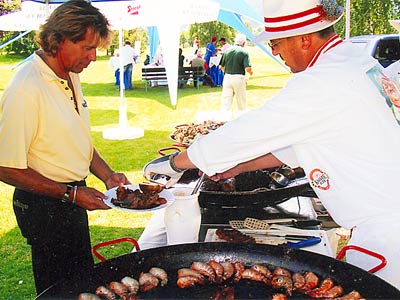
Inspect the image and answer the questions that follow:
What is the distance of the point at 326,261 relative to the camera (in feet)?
4.69

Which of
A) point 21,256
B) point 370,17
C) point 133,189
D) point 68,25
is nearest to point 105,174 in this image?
point 133,189

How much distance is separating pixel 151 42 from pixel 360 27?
639cm

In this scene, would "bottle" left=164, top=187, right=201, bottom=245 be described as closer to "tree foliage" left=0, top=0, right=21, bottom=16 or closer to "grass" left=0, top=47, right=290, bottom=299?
"grass" left=0, top=47, right=290, bottom=299

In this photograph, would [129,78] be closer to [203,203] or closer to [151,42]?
[151,42]

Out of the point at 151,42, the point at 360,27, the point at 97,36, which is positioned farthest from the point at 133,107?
the point at 97,36

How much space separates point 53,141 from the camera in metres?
1.90

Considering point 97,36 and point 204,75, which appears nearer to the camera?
point 97,36

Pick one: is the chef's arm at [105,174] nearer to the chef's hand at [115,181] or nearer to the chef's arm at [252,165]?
the chef's hand at [115,181]

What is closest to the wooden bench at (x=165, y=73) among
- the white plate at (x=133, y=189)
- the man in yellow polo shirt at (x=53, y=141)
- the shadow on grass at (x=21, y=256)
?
the shadow on grass at (x=21, y=256)

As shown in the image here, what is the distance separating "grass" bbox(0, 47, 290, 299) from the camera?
3762 mm

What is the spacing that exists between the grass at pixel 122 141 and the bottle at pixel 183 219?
197cm

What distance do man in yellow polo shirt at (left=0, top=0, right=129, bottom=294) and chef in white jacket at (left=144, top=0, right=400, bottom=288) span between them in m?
0.65

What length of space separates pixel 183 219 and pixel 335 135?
576 mm

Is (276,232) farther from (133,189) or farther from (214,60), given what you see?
(214,60)
